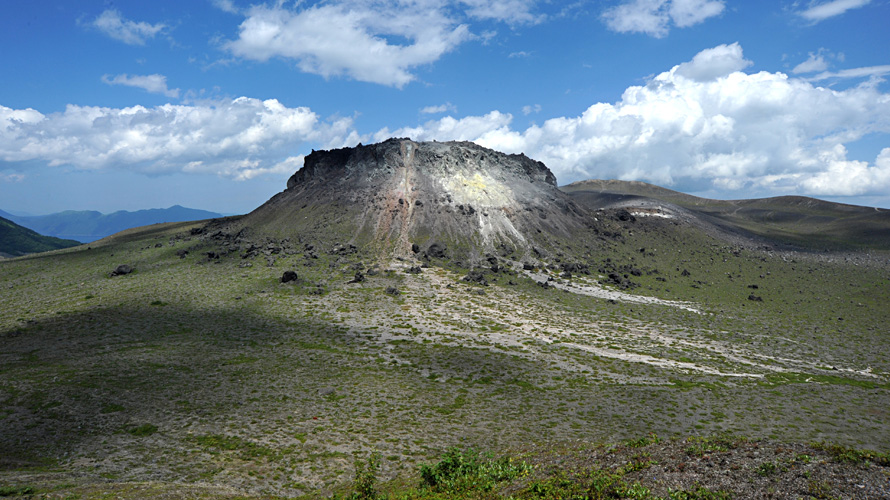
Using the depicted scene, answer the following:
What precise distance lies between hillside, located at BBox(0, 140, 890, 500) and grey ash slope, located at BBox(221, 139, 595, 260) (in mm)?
1328

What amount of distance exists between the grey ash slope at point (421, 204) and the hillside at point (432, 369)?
1328 millimetres

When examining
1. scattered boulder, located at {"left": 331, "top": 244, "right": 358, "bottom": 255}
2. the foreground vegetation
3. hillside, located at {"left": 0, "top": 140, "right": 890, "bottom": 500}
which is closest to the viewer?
the foreground vegetation

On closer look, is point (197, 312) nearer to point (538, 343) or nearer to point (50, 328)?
point (50, 328)

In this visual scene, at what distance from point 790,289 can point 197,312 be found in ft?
328

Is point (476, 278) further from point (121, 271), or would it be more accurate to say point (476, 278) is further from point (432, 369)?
point (121, 271)

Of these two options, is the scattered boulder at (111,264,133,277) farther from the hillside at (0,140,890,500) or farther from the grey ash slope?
the grey ash slope

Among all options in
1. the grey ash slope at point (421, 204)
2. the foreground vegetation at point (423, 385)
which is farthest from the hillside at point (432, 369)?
the grey ash slope at point (421, 204)

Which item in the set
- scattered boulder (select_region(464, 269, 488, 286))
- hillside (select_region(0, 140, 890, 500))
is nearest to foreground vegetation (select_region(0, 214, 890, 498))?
hillside (select_region(0, 140, 890, 500))

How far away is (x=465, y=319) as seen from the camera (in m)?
54.8

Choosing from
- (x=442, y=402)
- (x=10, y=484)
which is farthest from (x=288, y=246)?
(x=10, y=484)

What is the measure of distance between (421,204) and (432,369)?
65.5 metres

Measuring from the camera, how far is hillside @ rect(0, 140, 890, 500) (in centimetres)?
1786

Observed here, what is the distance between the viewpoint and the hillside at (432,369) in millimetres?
17859

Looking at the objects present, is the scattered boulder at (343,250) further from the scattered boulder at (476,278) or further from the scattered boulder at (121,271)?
the scattered boulder at (121,271)
